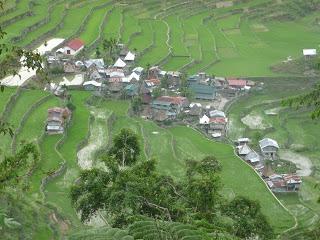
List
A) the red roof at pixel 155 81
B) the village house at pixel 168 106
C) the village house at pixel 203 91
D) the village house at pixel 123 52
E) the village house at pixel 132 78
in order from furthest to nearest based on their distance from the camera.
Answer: the village house at pixel 123 52
the village house at pixel 203 91
the red roof at pixel 155 81
the village house at pixel 132 78
the village house at pixel 168 106

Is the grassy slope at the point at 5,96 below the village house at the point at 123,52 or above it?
above

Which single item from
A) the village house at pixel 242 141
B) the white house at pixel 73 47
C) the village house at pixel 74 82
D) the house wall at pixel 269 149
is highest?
the white house at pixel 73 47

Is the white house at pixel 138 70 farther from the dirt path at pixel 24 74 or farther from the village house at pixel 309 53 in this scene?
the village house at pixel 309 53

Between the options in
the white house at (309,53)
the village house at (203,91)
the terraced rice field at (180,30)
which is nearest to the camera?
the village house at (203,91)

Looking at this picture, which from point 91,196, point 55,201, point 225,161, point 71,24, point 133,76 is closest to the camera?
point 91,196

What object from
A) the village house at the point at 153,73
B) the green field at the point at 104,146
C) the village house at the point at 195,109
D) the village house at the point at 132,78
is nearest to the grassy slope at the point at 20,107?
the green field at the point at 104,146

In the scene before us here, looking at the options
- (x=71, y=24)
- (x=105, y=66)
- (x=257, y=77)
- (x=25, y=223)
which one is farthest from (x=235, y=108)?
(x=25, y=223)

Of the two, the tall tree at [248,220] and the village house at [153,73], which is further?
the village house at [153,73]

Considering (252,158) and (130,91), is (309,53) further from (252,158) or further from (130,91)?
(252,158)

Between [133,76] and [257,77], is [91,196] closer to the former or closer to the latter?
[133,76]
